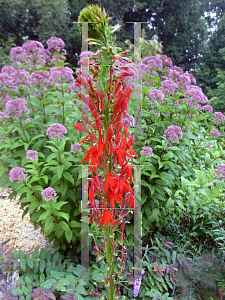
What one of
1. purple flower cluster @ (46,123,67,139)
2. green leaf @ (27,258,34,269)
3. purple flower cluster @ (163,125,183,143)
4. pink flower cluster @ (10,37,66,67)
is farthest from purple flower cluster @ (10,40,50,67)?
green leaf @ (27,258,34,269)

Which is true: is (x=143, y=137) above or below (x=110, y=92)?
below

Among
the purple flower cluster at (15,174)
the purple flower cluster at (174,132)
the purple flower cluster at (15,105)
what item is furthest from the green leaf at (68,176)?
the purple flower cluster at (174,132)

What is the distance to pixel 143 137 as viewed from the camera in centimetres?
156

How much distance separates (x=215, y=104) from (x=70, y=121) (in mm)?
Result: 6432

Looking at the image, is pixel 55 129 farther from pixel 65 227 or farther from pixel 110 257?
pixel 110 257

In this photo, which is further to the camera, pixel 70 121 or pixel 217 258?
pixel 70 121

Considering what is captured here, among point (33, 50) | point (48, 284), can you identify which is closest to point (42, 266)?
point (48, 284)

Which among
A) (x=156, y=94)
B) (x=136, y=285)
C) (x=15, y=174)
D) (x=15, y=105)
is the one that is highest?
(x=156, y=94)

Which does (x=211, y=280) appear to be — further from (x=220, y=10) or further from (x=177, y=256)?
(x=220, y=10)

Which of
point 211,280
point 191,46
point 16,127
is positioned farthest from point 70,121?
point 191,46

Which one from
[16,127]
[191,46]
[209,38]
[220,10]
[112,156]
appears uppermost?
[220,10]

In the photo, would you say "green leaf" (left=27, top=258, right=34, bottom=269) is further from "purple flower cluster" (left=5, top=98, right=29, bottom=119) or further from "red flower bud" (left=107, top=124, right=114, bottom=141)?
"red flower bud" (left=107, top=124, right=114, bottom=141)

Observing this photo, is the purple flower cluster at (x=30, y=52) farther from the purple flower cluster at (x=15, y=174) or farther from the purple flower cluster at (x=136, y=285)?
the purple flower cluster at (x=136, y=285)

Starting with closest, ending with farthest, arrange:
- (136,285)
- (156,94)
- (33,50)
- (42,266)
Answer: (136,285), (42,266), (156,94), (33,50)
